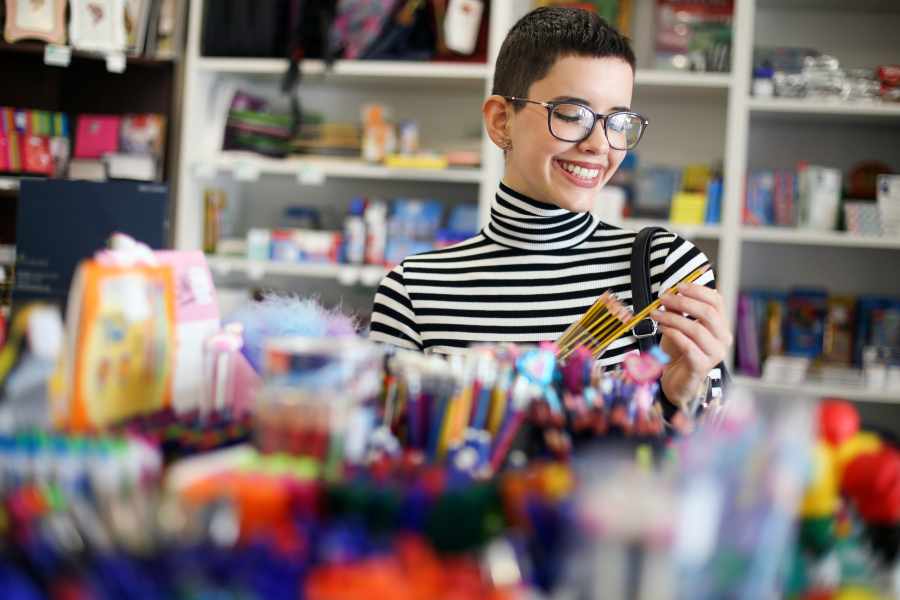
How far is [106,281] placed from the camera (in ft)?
2.39

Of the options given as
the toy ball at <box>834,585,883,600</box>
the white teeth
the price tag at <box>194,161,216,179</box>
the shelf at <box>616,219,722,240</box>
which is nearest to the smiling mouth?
the white teeth

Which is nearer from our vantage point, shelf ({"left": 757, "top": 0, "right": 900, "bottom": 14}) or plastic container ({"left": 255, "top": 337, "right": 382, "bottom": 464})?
plastic container ({"left": 255, "top": 337, "right": 382, "bottom": 464})

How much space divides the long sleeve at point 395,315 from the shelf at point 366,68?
1.81 metres

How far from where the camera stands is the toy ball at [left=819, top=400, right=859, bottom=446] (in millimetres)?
645

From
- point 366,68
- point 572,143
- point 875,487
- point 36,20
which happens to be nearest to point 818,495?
point 875,487

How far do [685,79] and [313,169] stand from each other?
1.23 metres

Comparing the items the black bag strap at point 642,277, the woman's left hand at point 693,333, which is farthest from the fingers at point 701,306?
the black bag strap at point 642,277

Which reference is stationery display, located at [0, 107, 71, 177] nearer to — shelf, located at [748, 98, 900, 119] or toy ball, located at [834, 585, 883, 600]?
shelf, located at [748, 98, 900, 119]

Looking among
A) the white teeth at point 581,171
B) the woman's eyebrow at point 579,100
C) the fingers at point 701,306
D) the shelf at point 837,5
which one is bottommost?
the fingers at point 701,306

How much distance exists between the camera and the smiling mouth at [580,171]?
137cm

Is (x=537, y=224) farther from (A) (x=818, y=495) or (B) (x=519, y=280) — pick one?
(A) (x=818, y=495)

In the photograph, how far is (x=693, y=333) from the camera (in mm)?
1108

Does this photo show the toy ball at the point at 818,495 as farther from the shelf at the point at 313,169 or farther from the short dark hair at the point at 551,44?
the shelf at the point at 313,169

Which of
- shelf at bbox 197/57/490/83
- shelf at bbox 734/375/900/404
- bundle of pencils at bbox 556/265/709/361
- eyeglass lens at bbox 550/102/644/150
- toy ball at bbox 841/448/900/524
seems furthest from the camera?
shelf at bbox 197/57/490/83
